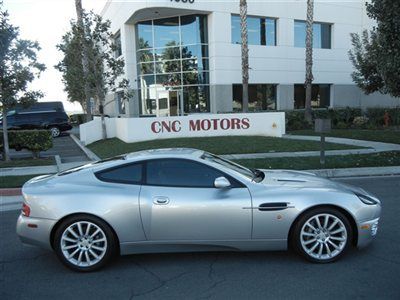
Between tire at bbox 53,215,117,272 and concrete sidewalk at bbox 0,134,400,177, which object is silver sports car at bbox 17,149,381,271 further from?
concrete sidewalk at bbox 0,134,400,177

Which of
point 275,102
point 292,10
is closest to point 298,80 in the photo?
point 275,102

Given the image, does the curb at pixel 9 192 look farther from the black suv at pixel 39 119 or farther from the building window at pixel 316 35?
the building window at pixel 316 35

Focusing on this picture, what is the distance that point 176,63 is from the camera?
85.4ft

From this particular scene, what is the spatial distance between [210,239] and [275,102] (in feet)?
77.8

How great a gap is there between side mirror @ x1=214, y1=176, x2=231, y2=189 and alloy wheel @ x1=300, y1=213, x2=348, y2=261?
0.97 metres

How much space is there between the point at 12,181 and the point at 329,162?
8298 mm

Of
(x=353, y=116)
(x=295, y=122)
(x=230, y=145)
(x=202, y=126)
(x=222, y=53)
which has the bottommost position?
(x=230, y=145)

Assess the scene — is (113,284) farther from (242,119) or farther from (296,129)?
(296,129)

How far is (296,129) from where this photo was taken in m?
22.5

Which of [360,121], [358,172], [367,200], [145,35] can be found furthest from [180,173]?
[145,35]

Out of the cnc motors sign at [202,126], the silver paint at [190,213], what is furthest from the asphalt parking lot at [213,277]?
the cnc motors sign at [202,126]

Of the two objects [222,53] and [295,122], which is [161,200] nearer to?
[295,122]

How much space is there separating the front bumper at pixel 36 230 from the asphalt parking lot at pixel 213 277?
1.18 feet

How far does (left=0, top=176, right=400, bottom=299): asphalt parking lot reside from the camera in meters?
3.97
